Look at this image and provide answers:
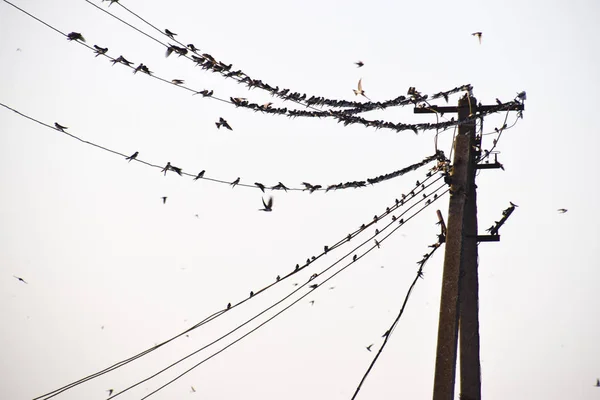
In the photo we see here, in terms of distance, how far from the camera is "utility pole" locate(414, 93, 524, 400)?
8219 millimetres

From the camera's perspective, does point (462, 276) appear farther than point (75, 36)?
Yes

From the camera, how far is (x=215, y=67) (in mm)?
7750

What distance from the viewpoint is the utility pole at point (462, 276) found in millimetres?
8219

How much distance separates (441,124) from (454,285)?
287 centimetres

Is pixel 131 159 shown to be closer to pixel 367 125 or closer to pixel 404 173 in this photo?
pixel 367 125

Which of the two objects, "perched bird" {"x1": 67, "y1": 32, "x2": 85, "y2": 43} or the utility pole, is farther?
the utility pole

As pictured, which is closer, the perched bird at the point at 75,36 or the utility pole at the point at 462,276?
the perched bird at the point at 75,36

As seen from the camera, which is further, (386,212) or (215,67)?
(386,212)

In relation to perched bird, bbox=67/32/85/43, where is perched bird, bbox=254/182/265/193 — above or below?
below

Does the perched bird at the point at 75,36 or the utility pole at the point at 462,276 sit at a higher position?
the perched bird at the point at 75,36

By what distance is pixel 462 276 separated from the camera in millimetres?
8992

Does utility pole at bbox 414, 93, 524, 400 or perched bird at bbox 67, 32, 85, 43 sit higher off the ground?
perched bird at bbox 67, 32, 85, 43

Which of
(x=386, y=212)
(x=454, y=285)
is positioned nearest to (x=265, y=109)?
(x=386, y=212)

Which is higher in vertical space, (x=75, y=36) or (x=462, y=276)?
(x=75, y=36)
